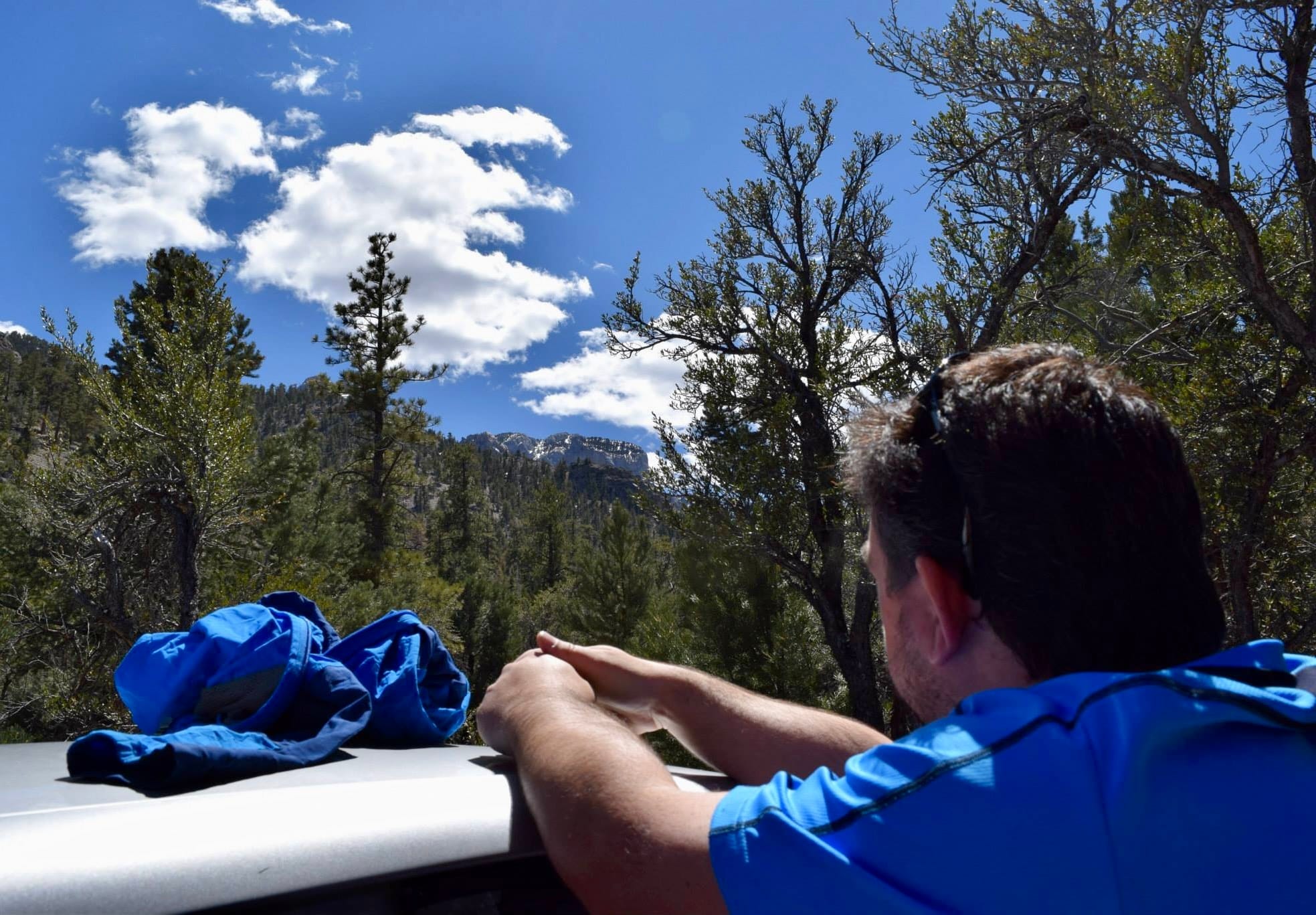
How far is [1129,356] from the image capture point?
627 centimetres

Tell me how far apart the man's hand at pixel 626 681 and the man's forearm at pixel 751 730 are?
0.06 ft

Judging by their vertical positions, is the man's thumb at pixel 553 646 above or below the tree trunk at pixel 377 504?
below

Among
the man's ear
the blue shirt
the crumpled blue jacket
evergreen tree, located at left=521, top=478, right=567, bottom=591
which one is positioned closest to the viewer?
the blue shirt

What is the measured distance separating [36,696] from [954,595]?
14.9 m

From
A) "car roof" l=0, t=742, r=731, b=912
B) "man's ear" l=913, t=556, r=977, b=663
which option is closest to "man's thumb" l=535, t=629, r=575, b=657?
"car roof" l=0, t=742, r=731, b=912

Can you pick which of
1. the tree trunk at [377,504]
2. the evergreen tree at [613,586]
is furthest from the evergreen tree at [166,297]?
the evergreen tree at [613,586]

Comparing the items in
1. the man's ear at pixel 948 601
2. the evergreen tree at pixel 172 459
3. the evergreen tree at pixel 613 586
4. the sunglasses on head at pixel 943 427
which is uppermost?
the evergreen tree at pixel 172 459

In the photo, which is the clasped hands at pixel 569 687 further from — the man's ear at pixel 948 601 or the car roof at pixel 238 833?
the man's ear at pixel 948 601

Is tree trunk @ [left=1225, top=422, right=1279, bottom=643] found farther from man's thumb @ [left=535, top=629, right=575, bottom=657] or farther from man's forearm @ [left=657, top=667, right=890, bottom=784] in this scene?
man's thumb @ [left=535, top=629, right=575, bottom=657]

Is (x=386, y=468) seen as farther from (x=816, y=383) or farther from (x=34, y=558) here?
(x=816, y=383)

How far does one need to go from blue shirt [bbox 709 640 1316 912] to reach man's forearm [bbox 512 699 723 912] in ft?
0.26

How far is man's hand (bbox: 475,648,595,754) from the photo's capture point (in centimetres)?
142

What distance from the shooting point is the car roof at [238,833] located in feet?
2.94

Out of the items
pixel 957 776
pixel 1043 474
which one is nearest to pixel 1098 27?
pixel 1043 474
